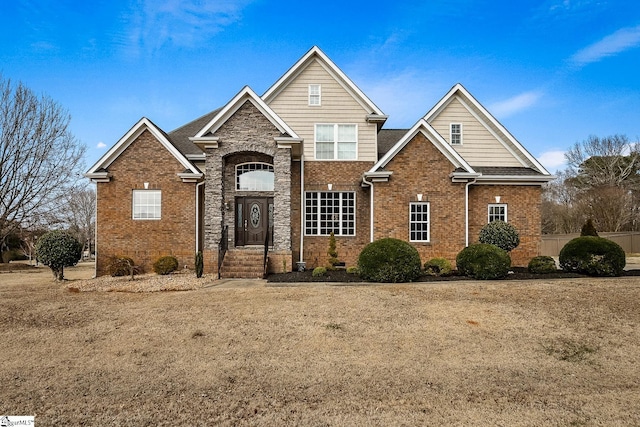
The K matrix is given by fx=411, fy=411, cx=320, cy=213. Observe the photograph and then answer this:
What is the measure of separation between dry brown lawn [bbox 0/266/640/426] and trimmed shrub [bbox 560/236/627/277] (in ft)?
7.67

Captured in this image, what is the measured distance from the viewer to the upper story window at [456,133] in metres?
19.4

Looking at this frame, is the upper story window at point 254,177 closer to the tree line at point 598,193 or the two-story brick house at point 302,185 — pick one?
the two-story brick house at point 302,185

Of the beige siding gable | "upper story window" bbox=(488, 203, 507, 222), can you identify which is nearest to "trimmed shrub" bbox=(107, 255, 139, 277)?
the beige siding gable

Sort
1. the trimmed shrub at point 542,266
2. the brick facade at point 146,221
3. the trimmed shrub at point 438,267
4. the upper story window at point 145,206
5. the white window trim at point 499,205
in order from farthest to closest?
1. the white window trim at point 499,205
2. the upper story window at point 145,206
3. the brick facade at point 146,221
4. the trimmed shrub at point 438,267
5. the trimmed shrub at point 542,266

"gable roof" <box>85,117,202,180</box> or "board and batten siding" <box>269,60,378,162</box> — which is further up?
"board and batten siding" <box>269,60,378,162</box>

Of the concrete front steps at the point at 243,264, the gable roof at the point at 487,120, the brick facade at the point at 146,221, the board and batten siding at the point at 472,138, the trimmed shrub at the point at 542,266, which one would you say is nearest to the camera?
the trimmed shrub at the point at 542,266

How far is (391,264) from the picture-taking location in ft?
42.8

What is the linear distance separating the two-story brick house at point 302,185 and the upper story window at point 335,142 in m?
0.04

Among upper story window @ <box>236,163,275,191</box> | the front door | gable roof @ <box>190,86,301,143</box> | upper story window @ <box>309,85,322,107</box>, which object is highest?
upper story window @ <box>309,85,322,107</box>

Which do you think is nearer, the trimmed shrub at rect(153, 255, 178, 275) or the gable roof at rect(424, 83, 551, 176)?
the trimmed shrub at rect(153, 255, 178, 275)

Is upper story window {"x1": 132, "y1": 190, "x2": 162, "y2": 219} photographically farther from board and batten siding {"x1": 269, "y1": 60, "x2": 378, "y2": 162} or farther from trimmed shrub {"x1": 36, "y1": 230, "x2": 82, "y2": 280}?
board and batten siding {"x1": 269, "y1": 60, "x2": 378, "y2": 162}

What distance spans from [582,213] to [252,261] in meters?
38.3

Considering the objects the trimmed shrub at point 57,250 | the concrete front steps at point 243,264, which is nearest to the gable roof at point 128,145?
the trimmed shrub at point 57,250

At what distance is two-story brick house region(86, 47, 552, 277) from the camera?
15.9m
